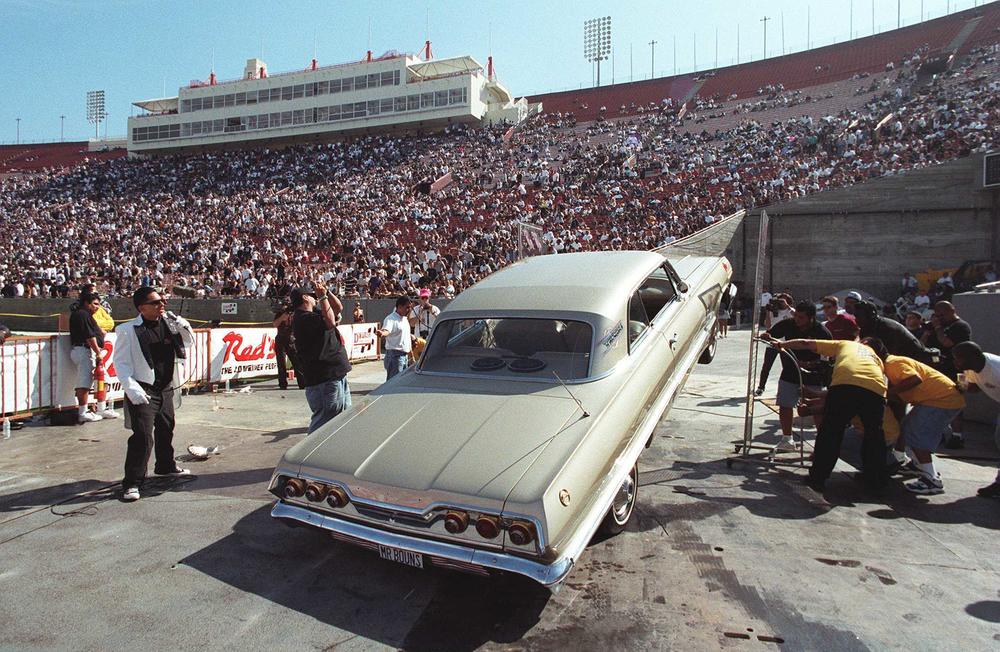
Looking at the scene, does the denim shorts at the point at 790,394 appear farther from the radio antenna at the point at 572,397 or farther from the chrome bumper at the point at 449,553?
the chrome bumper at the point at 449,553

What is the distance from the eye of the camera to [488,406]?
3.61 meters

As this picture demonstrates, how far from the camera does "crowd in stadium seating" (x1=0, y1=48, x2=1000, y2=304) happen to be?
23.6 metres

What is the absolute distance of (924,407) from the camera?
4738mm

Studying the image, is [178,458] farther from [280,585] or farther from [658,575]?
[658,575]

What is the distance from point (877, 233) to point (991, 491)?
71.0ft

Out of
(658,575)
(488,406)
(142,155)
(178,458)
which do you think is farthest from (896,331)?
(142,155)

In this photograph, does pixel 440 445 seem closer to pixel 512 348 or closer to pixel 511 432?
pixel 511 432

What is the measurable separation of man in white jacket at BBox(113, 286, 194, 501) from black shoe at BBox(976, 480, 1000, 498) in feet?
20.9

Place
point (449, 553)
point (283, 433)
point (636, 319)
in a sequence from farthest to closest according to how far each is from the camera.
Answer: point (283, 433)
point (636, 319)
point (449, 553)

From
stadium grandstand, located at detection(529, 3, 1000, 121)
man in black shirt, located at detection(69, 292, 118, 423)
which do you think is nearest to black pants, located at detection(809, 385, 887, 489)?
man in black shirt, located at detection(69, 292, 118, 423)

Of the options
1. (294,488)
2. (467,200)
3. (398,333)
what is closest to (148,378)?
(294,488)

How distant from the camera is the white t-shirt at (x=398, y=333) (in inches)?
268

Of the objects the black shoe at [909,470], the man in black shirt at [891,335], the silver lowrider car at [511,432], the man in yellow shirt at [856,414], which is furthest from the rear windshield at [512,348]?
the man in black shirt at [891,335]

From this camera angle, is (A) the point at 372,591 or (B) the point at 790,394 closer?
(A) the point at 372,591
